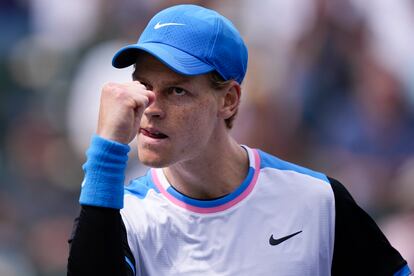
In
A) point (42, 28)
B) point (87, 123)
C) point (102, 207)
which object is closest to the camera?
point (102, 207)

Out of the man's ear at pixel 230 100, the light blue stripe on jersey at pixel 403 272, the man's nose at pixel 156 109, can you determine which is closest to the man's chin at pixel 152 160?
the man's nose at pixel 156 109

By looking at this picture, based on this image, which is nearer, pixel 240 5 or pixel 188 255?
pixel 188 255

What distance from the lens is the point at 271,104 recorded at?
6.34 metres

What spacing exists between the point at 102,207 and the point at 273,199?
75 cm

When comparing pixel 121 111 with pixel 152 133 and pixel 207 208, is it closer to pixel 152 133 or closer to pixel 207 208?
pixel 152 133

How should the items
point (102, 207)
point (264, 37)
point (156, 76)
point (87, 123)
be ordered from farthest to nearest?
point (264, 37), point (87, 123), point (156, 76), point (102, 207)

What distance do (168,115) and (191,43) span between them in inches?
10.1

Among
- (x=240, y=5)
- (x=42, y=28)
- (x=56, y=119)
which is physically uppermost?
(x=240, y=5)

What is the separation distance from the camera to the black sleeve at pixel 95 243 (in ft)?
8.64

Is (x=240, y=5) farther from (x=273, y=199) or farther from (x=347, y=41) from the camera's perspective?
(x=273, y=199)

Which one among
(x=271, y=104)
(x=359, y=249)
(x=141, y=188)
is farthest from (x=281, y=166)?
(x=271, y=104)

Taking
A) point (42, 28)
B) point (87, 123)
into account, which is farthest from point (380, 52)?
point (42, 28)

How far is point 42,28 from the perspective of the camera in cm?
706

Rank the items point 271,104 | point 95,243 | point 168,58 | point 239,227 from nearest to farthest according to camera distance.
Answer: point 95,243
point 168,58
point 239,227
point 271,104
